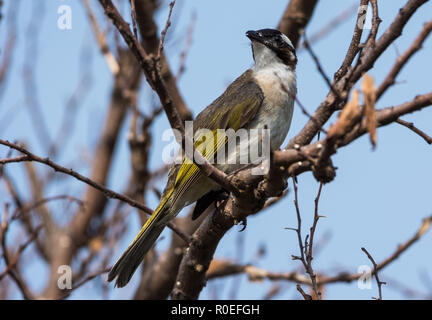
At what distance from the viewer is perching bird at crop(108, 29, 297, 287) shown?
163 inches

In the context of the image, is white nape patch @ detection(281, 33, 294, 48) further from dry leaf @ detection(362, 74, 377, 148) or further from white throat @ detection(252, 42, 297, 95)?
dry leaf @ detection(362, 74, 377, 148)

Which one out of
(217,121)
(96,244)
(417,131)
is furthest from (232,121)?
(96,244)

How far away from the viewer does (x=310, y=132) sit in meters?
2.91

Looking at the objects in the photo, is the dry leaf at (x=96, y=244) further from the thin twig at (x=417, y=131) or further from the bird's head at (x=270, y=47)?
the thin twig at (x=417, y=131)

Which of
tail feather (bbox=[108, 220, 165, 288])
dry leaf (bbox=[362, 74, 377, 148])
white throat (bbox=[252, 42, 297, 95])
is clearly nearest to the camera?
dry leaf (bbox=[362, 74, 377, 148])

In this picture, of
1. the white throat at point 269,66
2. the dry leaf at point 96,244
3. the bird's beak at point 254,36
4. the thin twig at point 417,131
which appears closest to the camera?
the thin twig at point 417,131

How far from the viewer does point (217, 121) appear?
457 centimetres

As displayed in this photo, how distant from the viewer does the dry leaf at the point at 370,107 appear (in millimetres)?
2006

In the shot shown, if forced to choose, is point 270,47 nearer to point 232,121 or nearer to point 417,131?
Answer: point 232,121

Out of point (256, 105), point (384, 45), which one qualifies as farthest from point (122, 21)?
point (256, 105)

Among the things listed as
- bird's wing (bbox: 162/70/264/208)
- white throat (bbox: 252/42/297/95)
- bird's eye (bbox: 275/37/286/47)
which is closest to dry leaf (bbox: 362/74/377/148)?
bird's wing (bbox: 162/70/264/208)

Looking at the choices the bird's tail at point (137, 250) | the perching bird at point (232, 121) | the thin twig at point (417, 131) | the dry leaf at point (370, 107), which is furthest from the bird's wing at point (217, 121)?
the dry leaf at point (370, 107)
